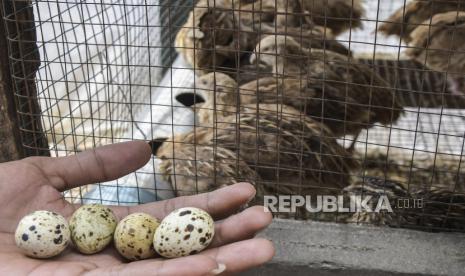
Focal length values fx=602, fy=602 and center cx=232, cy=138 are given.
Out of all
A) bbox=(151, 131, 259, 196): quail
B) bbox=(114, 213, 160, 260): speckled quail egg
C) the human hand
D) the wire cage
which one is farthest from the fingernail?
bbox=(151, 131, 259, 196): quail

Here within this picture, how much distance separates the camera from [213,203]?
6.24 feet

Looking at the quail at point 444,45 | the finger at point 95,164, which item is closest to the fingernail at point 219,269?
the finger at point 95,164

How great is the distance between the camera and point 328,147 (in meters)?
3.22

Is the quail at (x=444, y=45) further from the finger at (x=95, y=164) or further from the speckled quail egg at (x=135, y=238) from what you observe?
the speckled quail egg at (x=135, y=238)

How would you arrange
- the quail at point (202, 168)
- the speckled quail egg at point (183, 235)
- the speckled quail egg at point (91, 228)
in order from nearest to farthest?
the speckled quail egg at point (183, 235) → the speckled quail egg at point (91, 228) → the quail at point (202, 168)

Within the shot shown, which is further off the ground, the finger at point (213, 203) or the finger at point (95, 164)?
the finger at point (95, 164)

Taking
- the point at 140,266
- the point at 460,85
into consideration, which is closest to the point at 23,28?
the point at 140,266

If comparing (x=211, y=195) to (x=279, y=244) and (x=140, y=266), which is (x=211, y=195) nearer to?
(x=140, y=266)

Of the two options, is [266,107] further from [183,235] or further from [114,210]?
[183,235]

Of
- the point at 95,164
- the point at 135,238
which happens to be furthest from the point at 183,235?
the point at 95,164

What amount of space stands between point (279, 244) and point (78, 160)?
0.95 m

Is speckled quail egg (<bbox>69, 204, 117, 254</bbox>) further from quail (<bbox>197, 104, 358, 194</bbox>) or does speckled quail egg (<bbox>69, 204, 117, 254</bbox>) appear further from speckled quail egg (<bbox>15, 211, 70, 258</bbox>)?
quail (<bbox>197, 104, 358, 194</bbox>)

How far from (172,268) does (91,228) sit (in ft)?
1.40

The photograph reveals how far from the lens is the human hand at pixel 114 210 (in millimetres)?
1566
